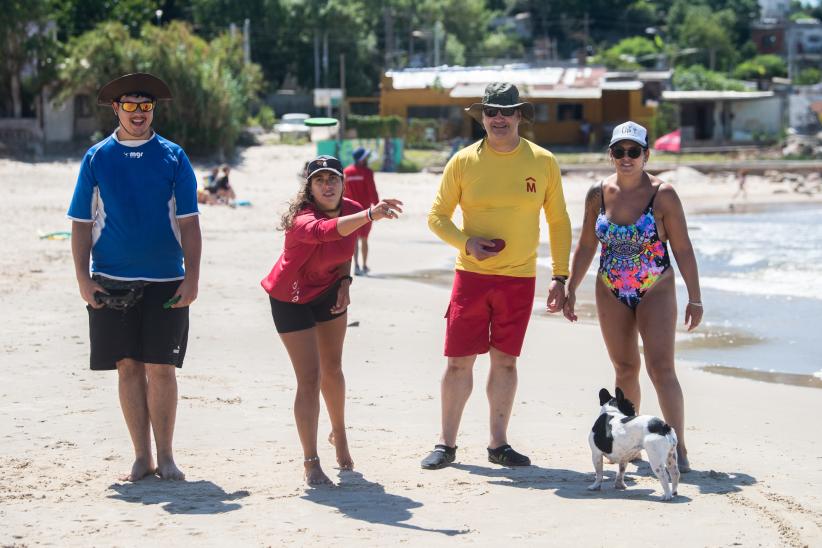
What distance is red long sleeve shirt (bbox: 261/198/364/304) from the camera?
5.62 m

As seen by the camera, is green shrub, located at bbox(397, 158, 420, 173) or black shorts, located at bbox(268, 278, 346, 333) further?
green shrub, located at bbox(397, 158, 420, 173)

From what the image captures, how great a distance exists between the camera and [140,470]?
5.60 meters

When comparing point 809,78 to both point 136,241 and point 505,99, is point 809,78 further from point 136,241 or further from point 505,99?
point 136,241

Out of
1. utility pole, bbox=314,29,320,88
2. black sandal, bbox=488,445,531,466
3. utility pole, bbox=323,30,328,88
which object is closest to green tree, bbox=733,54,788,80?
utility pole, bbox=323,30,328,88

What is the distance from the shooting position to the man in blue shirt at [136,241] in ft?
18.0

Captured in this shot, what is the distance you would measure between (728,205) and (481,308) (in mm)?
28313

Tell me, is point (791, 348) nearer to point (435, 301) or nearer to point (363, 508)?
point (435, 301)

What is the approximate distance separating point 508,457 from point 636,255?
46.4 inches

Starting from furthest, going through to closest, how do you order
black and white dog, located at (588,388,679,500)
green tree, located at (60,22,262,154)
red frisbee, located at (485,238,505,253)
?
green tree, located at (60,22,262,154) < red frisbee, located at (485,238,505,253) < black and white dog, located at (588,388,679,500)

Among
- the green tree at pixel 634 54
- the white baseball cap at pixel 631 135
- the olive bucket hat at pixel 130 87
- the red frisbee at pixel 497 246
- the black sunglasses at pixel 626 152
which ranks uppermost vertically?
the green tree at pixel 634 54

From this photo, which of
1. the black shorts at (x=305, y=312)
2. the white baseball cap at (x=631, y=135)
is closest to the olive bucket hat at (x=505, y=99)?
the white baseball cap at (x=631, y=135)

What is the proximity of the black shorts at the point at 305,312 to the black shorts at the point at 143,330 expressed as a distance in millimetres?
459

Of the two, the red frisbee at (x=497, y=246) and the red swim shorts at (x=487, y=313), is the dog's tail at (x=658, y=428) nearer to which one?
the red swim shorts at (x=487, y=313)

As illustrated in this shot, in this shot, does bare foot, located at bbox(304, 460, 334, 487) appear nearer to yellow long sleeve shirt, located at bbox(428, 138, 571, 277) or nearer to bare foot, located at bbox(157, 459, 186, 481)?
bare foot, located at bbox(157, 459, 186, 481)
